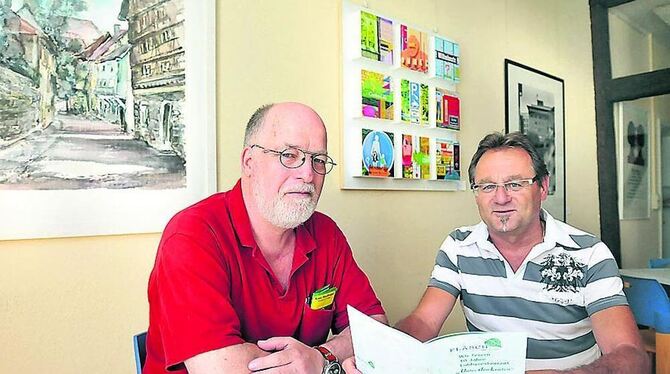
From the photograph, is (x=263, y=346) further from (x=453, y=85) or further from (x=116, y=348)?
(x=453, y=85)

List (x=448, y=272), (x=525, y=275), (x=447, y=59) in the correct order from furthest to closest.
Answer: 1. (x=447, y=59)
2. (x=448, y=272)
3. (x=525, y=275)

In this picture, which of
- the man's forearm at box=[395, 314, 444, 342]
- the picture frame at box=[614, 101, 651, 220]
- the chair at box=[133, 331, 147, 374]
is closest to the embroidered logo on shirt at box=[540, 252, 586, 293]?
the man's forearm at box=[395, 314, 444, 342]

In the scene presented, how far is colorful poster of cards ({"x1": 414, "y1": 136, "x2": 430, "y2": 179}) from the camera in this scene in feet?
7.59

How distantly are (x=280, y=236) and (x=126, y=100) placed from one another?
560mm

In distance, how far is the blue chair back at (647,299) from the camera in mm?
1801

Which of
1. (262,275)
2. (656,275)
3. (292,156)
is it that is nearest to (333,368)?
(262,275)

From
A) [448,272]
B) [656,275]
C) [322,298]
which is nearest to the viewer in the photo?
[322,298]

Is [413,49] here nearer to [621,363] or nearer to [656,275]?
[656,275]

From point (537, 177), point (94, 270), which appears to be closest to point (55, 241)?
point (94, 270)

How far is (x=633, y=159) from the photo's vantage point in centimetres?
373

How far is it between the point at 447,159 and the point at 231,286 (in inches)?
60.8

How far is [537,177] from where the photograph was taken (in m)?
1.47

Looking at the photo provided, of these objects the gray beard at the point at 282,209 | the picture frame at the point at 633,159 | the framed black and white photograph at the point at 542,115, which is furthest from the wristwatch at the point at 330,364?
the picture frame at the point at 633,159

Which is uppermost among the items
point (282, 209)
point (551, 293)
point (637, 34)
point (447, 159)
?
point (637, 34)
